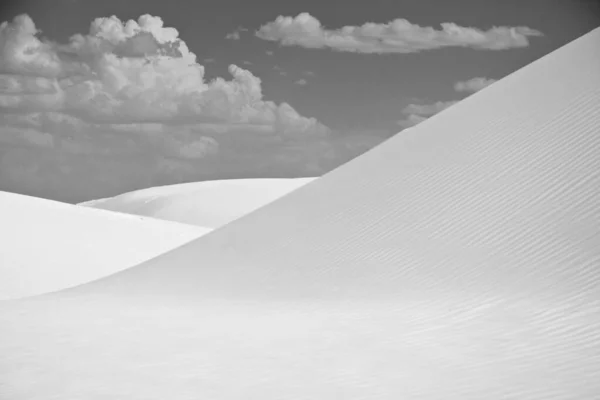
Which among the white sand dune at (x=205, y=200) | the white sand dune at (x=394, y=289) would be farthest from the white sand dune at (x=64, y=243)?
the white sand dune at (x=205, y=200)

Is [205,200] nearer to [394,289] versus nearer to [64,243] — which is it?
[64,243]

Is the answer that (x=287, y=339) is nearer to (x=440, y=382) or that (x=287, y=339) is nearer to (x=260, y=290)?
(x=440, y=382)

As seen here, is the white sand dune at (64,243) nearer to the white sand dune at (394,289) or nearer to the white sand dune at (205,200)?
the white sand dune at (394,289)

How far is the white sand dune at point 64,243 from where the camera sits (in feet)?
63.2

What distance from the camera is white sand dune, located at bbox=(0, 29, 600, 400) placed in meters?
7.08

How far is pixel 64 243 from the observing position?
72.3ft

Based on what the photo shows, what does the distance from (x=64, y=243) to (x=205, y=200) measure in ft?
110

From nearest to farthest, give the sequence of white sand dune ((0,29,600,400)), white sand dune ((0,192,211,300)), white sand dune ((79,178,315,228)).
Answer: white sand dune ((0,29,600,400)) < white sand dune ((0,192,211,300)) < white sand dune ((79,178,315,228))

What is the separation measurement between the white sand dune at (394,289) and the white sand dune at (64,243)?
517cm

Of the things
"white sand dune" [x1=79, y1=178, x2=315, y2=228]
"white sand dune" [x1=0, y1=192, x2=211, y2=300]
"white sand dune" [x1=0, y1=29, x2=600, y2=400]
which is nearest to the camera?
"white sand dune" [x1=0, y1=29, x2=600, y2=400]

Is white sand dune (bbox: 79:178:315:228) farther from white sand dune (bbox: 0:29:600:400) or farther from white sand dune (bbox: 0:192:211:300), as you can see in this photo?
white sand dune (bbox: 0:29:600:400)

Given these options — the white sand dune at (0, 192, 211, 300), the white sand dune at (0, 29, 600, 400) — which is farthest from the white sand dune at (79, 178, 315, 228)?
the white sand dune at (0, 29, 600, 400)

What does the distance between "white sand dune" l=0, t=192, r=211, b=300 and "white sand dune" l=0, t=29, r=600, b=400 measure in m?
5.17

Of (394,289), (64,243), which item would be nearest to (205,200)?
(64,243)
